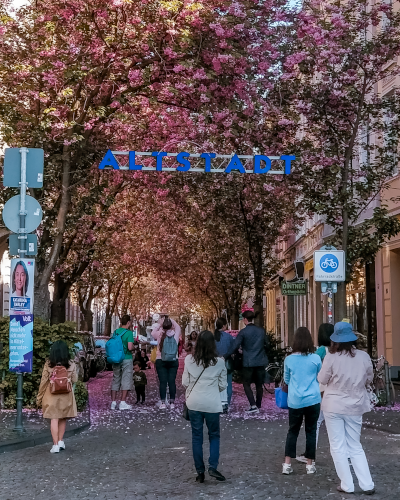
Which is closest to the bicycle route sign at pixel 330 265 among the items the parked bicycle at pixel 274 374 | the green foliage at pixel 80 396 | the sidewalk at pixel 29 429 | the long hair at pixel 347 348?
the green foliage at pixel 80 396

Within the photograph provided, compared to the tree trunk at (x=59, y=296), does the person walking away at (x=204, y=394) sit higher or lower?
lower

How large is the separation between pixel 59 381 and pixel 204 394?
3.05 m

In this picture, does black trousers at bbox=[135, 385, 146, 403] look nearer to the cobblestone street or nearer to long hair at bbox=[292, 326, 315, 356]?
the cobblestone street

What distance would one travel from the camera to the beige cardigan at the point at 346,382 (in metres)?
8.51

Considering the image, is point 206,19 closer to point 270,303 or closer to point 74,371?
point 74,371

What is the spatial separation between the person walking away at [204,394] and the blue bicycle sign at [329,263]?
25.8ft

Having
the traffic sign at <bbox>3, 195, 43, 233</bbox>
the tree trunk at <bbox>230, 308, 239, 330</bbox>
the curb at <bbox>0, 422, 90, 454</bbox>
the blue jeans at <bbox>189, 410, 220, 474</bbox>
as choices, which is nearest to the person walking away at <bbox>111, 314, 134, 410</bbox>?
the curb at <bbox>0, 422, 90, 454</bbox>

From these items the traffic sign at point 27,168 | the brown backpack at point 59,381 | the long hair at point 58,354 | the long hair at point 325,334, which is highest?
the traffic sign at point 27,168

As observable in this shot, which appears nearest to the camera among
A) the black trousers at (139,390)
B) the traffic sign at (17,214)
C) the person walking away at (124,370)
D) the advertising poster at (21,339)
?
the traffic sign at (17,214)

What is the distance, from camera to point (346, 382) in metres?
→ 8.54

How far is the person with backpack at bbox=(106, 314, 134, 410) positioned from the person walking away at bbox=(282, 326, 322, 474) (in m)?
8.12

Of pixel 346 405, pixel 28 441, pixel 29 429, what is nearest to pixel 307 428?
pixel 346 405

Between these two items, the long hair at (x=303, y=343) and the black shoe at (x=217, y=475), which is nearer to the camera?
the black shoe at (x=217, y=475)

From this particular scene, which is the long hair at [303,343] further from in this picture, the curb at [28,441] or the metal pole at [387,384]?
the metal pole at [387,384]
